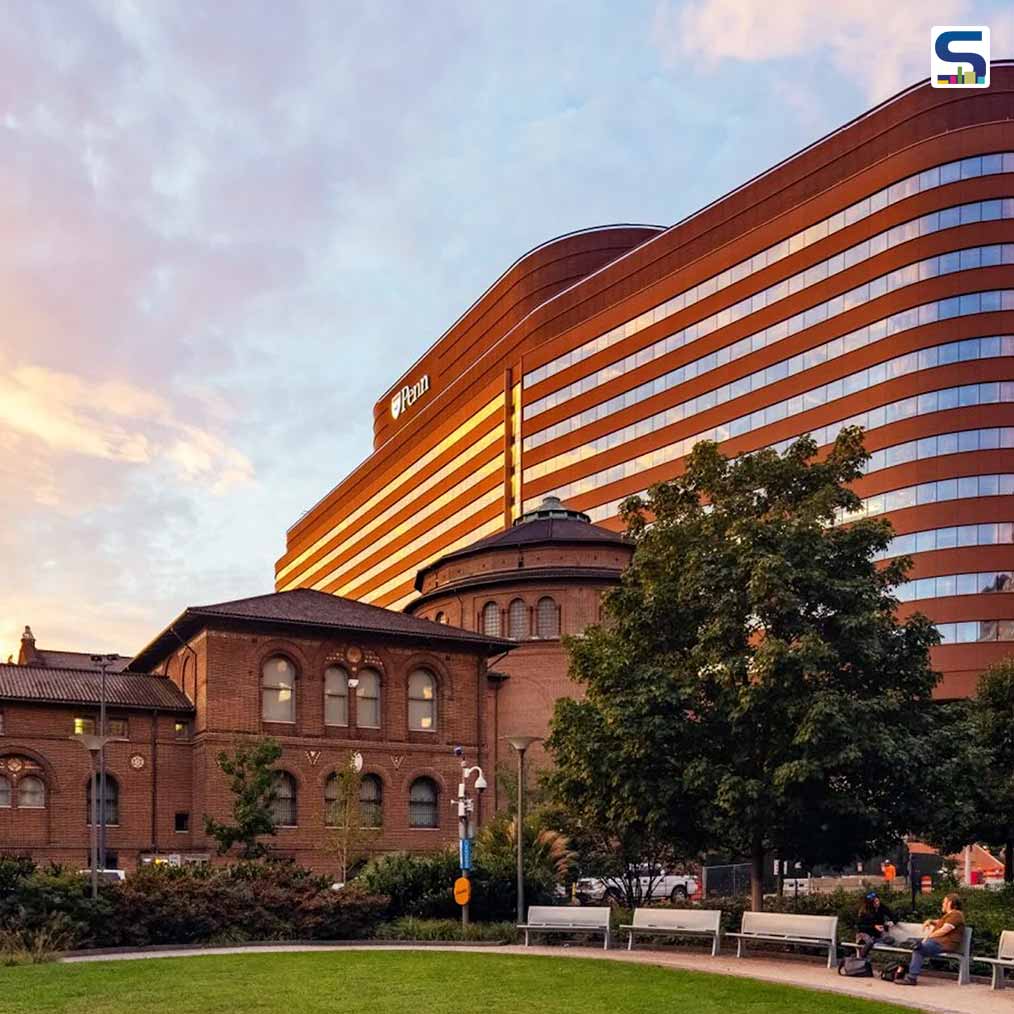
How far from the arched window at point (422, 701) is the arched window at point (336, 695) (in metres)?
2.86

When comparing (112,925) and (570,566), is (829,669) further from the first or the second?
(570,566)

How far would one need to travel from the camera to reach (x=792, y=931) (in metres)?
21.9

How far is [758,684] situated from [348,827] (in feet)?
79.2

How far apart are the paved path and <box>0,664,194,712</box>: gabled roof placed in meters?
25.0

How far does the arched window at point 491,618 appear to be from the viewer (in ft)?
205

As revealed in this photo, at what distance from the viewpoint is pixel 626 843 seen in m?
27.7

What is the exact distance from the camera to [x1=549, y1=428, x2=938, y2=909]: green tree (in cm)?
2411

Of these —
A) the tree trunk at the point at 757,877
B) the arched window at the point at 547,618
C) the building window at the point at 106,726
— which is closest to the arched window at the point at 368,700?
the building window at the point at 106,726

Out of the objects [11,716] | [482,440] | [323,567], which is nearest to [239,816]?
[11,716]

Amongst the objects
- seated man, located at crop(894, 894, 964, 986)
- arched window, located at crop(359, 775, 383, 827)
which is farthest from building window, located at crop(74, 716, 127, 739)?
seated man, located at crop(894, 894, 964, 986)

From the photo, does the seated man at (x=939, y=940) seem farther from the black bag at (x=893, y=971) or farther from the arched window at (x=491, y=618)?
the arched window at (x=491, y=618)

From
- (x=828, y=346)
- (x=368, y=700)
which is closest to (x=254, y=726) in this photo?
(x=368, y=700)

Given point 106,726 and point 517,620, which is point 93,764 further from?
point 517,620

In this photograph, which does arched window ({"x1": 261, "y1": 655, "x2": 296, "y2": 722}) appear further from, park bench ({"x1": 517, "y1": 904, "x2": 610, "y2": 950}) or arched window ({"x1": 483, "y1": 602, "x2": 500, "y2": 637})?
park bench ({"x1": 517, "y1": 904, "x2": 610, "y2": 950})
